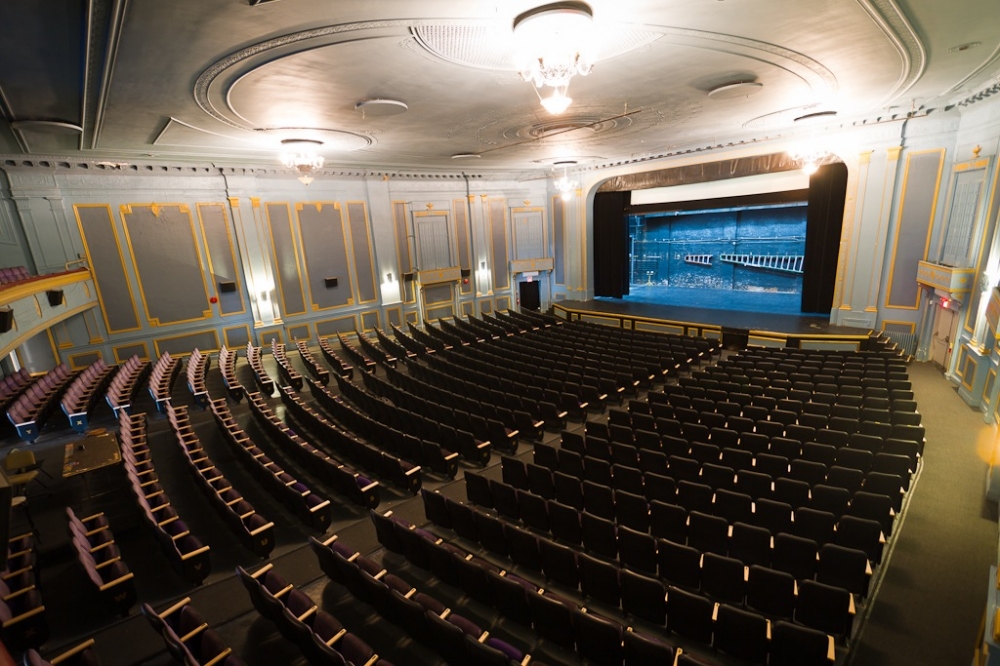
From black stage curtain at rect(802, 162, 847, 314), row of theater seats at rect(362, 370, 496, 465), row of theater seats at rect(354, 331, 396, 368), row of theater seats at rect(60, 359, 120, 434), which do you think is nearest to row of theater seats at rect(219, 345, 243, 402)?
row of theater seats at rect(60, 359, 120, 434)

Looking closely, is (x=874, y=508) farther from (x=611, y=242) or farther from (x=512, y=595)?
(x=611, y=242)

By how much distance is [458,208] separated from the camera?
1769 centimetres

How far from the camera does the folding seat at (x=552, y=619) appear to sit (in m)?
3.42

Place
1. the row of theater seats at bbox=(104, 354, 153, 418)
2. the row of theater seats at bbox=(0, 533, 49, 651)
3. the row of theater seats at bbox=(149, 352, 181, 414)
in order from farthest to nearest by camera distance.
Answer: the row of theater seats at bbox=(149, 352, 181, 414) < the row of theater seats at bbox=(104, 354, 153, 418) < the row of theater seats at bbox=(0, 533, 49, 651)

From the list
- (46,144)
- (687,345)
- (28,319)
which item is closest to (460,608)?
(687,345)

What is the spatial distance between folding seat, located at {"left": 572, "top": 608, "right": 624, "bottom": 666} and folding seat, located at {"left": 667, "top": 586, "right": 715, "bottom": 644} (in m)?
0.61

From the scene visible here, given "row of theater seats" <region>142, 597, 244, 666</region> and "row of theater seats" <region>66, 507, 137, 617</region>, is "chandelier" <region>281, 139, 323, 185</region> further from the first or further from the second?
"row of theater seats" <region>142, 597, 244, 666</region>

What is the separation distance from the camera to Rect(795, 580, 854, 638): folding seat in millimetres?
3365

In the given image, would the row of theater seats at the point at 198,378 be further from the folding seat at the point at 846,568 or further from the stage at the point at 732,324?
the stage at the point at 732,324

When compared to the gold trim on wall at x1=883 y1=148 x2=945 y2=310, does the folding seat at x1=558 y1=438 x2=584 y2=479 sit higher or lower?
lower

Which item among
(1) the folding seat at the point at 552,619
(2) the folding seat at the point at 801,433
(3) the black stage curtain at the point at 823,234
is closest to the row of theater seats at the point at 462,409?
(1) the folding seat at the point at 552,619

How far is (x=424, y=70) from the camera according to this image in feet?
19.2

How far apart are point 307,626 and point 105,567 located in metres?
2.65

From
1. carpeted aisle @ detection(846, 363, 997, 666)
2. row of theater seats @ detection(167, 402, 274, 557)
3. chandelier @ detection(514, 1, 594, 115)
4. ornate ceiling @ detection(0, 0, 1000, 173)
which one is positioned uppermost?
ornate ceiling @ detection(0, 0, 1000, 173)
